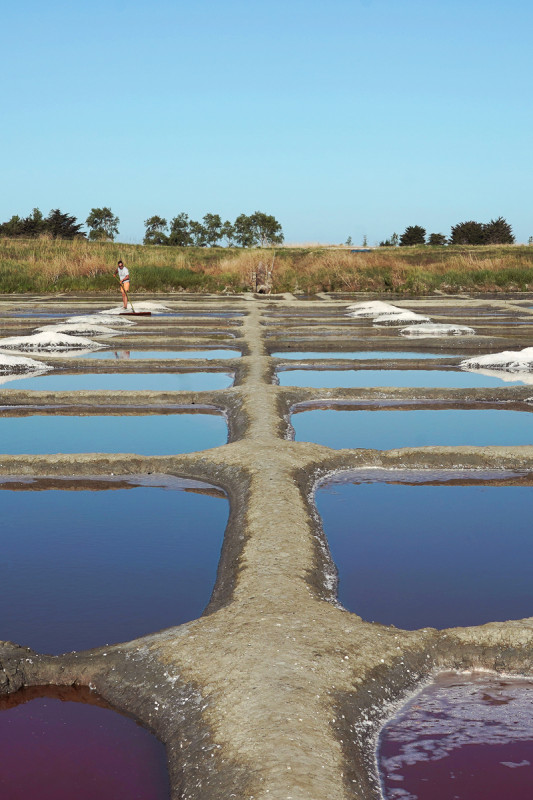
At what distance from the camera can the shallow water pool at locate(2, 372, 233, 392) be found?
633 cm

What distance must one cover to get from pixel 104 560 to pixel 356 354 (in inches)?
225

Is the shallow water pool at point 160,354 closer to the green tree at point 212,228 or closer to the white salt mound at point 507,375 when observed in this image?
the white salt mound at point 507,375

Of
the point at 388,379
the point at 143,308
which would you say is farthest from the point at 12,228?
the point at 388,379

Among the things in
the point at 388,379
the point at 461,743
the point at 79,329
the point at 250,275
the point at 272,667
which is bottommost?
the point at 461,743

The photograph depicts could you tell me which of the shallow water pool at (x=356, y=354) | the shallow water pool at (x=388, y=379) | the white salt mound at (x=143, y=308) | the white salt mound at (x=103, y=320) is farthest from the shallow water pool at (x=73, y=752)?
the white salt mound at (x=143, y=308)

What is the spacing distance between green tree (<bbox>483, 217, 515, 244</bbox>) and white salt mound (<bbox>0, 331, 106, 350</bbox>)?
3901cm

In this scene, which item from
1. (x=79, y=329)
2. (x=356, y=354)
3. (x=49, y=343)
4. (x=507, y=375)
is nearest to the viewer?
(x=507, y=375)

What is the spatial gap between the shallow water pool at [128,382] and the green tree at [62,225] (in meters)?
36.1

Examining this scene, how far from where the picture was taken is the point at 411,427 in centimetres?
494

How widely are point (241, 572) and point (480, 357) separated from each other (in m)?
5.27

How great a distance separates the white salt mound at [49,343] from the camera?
8.55m

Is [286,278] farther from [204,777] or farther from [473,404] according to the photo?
[204,777]

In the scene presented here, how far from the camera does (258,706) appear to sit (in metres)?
1.73

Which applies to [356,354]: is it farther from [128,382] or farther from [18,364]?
[18,364]
